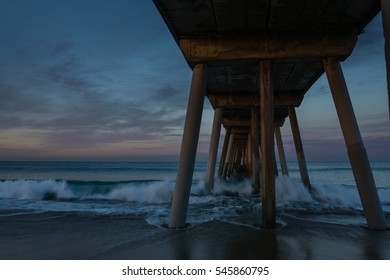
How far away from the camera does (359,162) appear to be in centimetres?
566

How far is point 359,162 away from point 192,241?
3.89 meters

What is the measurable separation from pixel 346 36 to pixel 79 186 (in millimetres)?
17229

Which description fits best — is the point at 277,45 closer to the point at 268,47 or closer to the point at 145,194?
the point at 268,47

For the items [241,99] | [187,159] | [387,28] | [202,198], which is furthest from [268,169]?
[241,99]

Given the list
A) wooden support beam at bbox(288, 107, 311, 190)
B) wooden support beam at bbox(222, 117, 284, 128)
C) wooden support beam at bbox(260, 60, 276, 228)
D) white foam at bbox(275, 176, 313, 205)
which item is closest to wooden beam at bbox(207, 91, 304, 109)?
wooden support beam at bbox(288, 107, 311, 190)

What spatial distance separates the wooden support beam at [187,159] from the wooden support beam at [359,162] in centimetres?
316

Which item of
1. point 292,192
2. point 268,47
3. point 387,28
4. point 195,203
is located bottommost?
point 195,203

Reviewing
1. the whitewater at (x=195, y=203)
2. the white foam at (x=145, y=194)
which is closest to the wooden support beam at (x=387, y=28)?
the whitewater at (x=195, y=203)

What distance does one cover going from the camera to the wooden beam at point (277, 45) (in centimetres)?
605

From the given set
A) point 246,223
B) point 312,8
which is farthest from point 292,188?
point 312,8

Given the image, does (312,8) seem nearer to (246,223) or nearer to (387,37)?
(387,37)

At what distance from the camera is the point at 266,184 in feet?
19.3

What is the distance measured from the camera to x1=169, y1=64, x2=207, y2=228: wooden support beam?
232 inches

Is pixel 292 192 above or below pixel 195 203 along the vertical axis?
above
